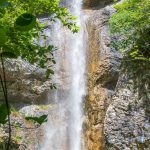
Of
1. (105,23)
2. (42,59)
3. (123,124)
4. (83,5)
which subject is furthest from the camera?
(83,5)

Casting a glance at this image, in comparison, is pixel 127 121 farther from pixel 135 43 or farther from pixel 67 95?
pixel 67 95

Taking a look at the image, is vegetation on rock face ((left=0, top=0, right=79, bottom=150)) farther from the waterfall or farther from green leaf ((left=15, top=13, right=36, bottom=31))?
the waterfall

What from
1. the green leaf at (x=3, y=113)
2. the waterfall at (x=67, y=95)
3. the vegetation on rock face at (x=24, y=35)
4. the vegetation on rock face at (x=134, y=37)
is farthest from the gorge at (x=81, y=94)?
the green leaf at (x=3, y=113)

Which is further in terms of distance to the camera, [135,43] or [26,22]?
[135,43]

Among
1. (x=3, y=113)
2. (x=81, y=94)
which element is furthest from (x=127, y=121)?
(x=3, y=113)

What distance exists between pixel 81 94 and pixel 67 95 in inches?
21.3

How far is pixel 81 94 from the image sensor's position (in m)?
11.3

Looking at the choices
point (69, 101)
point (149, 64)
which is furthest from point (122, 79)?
point (69, 101)

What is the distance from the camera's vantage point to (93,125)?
30.5 feet

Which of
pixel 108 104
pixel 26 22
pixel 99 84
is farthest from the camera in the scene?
pixel 99 84

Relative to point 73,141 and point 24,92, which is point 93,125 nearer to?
point 73,141

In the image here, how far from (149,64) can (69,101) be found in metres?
4.55

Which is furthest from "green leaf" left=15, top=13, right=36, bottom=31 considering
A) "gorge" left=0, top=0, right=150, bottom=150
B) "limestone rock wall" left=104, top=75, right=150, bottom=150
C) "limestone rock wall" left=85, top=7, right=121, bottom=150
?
"limestone rock wall" left=85, top=7, right=121, bottom=150

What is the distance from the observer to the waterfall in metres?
11.0
